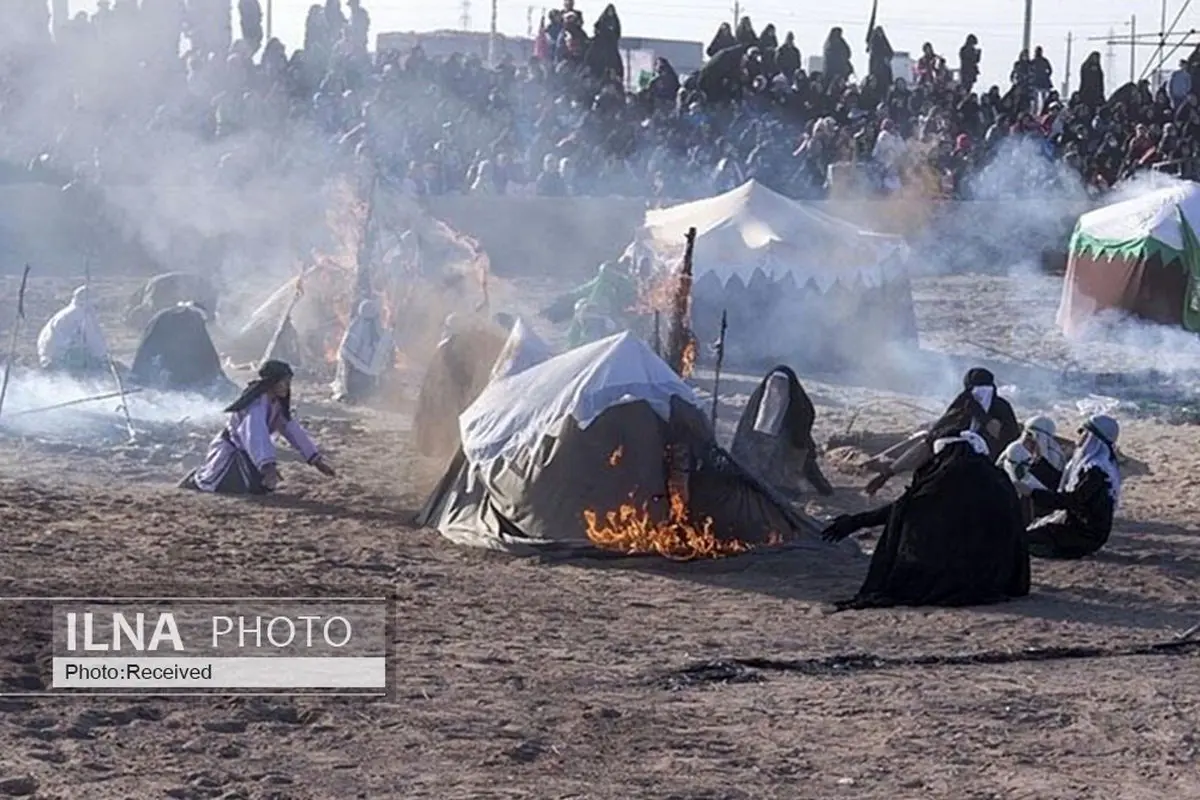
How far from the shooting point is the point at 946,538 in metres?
8.96

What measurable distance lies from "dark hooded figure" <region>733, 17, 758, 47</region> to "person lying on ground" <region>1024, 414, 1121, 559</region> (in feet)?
56.0

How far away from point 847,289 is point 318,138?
739 cm

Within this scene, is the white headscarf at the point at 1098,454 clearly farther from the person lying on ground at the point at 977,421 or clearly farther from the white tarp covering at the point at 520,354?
the white tarp covering at the point at 520,354

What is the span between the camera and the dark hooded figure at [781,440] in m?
12.3

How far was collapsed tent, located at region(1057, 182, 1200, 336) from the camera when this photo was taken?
20.8 meters

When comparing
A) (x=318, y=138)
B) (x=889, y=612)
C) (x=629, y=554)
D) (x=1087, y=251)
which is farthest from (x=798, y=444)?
(x=318, y=138)

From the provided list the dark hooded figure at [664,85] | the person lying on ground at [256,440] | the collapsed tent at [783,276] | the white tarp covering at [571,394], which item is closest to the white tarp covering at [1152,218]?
the collapsed tent at [783,276]

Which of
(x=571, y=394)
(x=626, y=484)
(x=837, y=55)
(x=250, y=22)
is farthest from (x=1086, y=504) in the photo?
(x=837, y=55)

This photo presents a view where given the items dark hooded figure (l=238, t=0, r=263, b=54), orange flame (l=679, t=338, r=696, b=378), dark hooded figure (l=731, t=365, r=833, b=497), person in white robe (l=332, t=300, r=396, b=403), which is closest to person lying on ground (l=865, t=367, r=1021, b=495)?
dark hooded figure (l=731, t=365, r=833, b=497)

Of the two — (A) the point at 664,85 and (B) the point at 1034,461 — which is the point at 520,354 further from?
(A) the point at 664,85

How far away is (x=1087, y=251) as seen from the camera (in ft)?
71.2

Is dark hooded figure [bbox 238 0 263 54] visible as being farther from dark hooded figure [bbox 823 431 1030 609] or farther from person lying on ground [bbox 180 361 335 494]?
dark hooded figure [bbox 823 431 1030 609]

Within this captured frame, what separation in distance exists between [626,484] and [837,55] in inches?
736

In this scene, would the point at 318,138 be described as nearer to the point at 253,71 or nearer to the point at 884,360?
the point at 253,71
